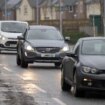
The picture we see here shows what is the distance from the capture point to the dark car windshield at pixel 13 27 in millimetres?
37834

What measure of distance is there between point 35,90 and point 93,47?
192 centimetres

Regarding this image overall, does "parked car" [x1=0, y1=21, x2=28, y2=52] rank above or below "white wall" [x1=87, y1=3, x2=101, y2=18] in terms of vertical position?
above

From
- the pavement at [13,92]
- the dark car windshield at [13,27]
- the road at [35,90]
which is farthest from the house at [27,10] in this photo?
the pavement at [13,92]

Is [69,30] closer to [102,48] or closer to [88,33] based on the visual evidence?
[88,33]

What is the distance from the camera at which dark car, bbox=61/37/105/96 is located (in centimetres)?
1495

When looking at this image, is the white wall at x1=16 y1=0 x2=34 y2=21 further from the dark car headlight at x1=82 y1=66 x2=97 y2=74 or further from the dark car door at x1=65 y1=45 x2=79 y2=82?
the dark car headlight at x1=82 y1=66 x2=97 y2=74

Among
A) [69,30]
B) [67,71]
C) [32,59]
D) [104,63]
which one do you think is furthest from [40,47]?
[69,30]

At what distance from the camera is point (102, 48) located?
16.5m

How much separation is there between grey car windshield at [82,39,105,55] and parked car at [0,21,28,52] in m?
20.3

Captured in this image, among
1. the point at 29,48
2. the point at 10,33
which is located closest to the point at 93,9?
the point at 10,33

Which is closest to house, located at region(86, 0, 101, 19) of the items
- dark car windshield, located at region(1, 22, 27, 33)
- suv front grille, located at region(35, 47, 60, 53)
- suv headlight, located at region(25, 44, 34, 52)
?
dark car windshield, located at region(1, 22, 27, 33)

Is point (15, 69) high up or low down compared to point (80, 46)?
down

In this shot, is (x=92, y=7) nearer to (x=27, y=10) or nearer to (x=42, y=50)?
(x=27, y=10)

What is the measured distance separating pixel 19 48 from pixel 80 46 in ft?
37.8
